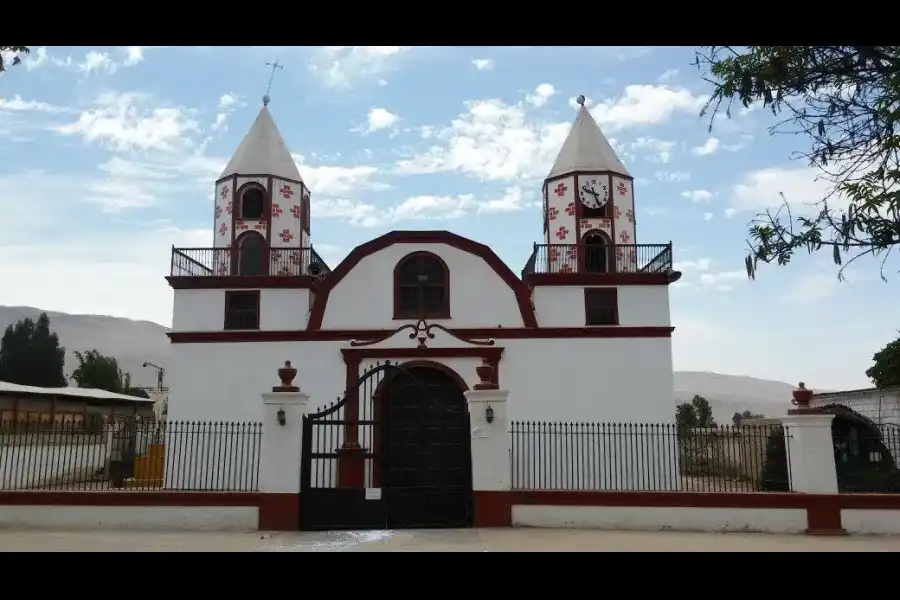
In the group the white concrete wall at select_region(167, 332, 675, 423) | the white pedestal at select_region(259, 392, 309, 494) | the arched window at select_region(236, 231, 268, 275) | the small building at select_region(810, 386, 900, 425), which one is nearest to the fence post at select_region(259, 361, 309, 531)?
the white pedestal at select_region(259, 392, 309, 494)

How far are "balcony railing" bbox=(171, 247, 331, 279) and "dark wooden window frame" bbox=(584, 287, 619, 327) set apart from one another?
22.8 feet

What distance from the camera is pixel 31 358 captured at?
45.0 metres

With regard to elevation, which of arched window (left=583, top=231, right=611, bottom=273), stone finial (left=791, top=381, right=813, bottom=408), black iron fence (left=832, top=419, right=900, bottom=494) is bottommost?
black iron fence (left=832, top=419, right=900, bottom=494)

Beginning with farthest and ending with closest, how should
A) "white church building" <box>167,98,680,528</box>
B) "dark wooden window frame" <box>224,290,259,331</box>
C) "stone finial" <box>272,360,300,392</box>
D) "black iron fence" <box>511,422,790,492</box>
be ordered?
"dark wooden window frame" <box>224,290,259,331</box>, "white church building" <box>167,98,680,528</box>, "black iron fence" <box>511,422,790,492</box>, "stone finial" <box>272,360,300,392</box>

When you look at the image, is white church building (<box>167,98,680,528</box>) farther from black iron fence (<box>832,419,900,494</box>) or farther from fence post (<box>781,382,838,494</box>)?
fence post (<box>781,382,838,494</box>)

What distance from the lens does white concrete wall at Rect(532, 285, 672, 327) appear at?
58.3ft

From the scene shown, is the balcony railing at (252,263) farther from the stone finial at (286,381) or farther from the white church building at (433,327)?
the stone finial at (286,381)

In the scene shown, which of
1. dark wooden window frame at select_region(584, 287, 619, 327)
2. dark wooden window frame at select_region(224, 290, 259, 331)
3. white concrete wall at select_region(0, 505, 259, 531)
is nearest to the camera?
white concrete wall at select_region(0, 505, 259, 531)

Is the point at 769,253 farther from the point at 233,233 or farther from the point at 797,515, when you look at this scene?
the point at 233,233

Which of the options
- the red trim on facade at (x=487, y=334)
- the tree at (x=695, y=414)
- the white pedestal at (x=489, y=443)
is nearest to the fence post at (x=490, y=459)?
the white pedestal at (x=489, y=443)

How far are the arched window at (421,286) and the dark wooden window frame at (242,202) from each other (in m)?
4.35

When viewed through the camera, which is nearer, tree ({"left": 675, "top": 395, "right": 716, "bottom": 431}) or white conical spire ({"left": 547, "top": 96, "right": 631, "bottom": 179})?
white conical spire ({"left": 547, "top": 96, "right": 631, "bottom": 179})
